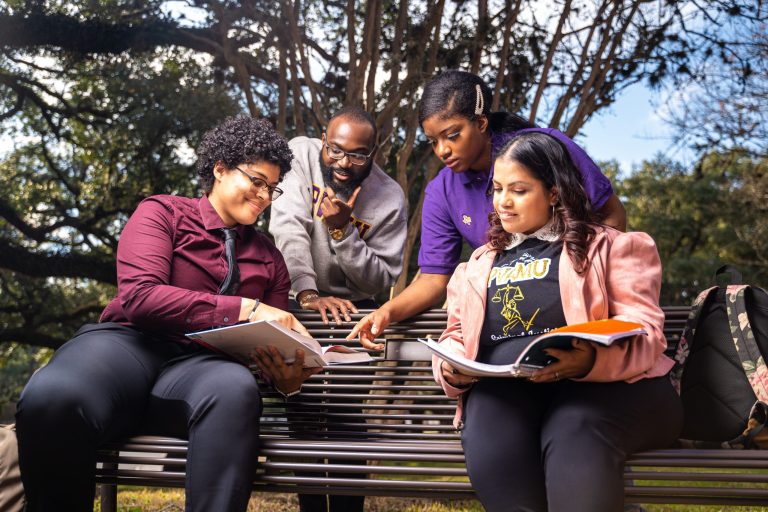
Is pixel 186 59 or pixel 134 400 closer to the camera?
pixel 134 400

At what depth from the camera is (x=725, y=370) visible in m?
2.55

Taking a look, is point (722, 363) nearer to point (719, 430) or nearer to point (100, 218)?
point (719, 430)

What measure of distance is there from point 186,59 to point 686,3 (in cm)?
583

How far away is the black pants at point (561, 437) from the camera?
2.05 m

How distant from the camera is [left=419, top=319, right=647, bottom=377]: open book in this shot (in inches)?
78.5

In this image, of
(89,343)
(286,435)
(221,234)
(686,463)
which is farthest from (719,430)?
(89,343)

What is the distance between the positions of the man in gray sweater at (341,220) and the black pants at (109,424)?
102 cm

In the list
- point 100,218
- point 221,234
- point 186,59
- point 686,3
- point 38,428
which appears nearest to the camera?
point 38,428

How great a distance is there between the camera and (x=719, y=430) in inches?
99.3

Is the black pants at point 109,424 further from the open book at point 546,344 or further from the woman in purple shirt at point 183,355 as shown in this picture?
the open book at point 546,344

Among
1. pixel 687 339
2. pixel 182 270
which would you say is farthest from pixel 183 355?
pixel 687 339

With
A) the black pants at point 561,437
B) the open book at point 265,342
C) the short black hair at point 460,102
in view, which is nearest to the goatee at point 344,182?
the short black hair at point 460,102

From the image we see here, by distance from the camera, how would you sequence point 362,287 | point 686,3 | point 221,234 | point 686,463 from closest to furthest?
1. point 686,463
2. point 221,234
3. point 362,287
4. point 686,3

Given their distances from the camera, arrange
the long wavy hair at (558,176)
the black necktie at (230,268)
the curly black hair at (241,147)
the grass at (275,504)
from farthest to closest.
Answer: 1. the grass at (275,504)
2. the curly black hair at (241,147)
3. the black necktie at (230,268)
4. the long wavy hair at (558,176)
